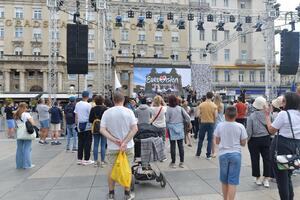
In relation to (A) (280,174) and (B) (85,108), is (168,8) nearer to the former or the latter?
(B) (85,108)

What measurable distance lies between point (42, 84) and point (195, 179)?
5528 centimetres

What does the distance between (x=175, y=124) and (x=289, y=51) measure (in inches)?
581

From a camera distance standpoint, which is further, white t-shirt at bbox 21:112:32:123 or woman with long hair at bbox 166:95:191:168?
white t-shirt at bbox 21:112:32:123

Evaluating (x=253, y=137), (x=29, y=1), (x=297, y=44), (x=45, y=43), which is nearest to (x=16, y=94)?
(x=45, y=43)

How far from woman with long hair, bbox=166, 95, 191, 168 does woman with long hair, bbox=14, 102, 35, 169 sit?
3464 millimetres

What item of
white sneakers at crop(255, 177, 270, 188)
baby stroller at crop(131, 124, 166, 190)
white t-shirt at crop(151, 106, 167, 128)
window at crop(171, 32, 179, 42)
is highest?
window at crop(171, 32, 179, 42)

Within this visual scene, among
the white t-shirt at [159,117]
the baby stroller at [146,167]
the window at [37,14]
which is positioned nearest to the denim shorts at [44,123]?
the white t-shirt at [159,117]

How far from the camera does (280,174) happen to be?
4641 mm

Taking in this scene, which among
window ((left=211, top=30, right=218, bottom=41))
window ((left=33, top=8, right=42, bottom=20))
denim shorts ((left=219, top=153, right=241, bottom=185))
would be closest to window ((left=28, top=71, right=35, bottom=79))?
window ((left=33, top=8, right=42, bottom=20))

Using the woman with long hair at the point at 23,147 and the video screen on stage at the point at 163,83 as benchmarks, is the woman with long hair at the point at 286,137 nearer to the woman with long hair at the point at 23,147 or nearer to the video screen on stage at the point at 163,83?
the woman with long hair at the point at 23,147

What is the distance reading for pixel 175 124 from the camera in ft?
27.0

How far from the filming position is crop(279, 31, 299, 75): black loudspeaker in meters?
20.3

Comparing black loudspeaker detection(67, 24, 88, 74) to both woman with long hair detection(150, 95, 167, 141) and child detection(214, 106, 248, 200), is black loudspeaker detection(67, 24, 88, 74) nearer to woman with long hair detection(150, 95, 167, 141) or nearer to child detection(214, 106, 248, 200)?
woman with long hair detection(150, 95, 167, 141)

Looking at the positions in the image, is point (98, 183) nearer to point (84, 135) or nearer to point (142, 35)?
point (84, 135)
